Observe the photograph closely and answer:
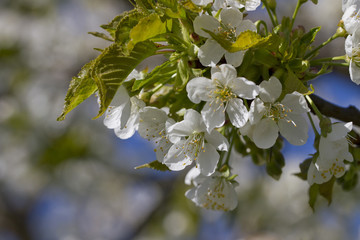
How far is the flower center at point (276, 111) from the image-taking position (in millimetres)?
1033

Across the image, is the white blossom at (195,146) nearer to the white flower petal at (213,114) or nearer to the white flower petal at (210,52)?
the white flower petal at (213,114)

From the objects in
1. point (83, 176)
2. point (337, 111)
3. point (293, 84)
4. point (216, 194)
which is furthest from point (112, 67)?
point (83, 176)

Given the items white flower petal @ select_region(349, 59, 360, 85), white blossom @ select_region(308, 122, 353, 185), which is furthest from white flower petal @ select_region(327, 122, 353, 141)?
white flower petal @ select_region(349, 59, 360, 85)

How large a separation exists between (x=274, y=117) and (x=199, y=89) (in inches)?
7.9

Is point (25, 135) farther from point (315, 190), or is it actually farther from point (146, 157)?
point (315, 190)

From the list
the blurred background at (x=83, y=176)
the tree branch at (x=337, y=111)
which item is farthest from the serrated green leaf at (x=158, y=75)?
the blurred background at (x=83, y=176)

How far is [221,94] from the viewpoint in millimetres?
1034

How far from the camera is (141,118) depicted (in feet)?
3.74

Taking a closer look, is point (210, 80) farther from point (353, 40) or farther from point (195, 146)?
point (353, 40)

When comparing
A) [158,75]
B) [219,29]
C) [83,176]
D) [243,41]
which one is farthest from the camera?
[83,176]

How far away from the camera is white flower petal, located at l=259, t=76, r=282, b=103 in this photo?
3.28 ft

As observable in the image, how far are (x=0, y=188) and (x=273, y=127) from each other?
4.89 meters

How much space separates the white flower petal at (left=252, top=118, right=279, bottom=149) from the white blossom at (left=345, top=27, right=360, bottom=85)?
0.23 m

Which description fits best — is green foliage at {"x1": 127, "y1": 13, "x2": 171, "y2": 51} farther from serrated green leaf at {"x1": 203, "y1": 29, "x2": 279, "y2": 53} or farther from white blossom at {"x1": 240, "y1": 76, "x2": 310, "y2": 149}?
white blossom at {"x1": 240, "y1": 76, "x2": 310, "y2": 149}
